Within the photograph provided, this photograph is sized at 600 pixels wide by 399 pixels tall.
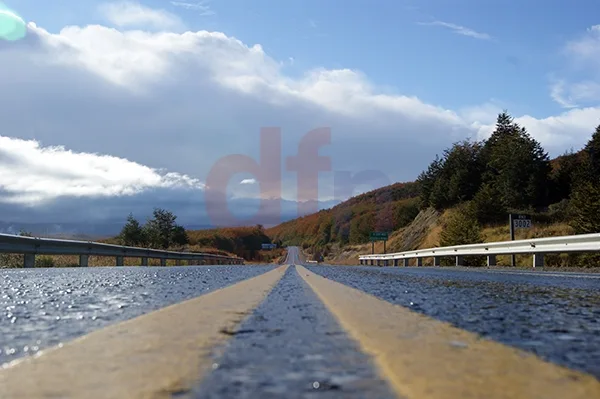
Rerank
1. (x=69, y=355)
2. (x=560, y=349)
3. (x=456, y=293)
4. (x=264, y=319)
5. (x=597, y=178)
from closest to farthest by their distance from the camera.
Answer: (x=69, y=355), (x=560, y=349), (x=264, y=319), (x=456, y=293), (x=597, y=178)

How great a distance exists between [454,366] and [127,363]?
4.80 feet

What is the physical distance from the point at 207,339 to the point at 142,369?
2.85ft

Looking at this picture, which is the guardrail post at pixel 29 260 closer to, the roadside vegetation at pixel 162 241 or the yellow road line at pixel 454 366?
the roadside vegetation at pixel 162 241

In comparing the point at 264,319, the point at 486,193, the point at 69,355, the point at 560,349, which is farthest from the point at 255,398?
the point at 486,193

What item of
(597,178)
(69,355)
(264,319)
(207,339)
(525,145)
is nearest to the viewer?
(69,355)

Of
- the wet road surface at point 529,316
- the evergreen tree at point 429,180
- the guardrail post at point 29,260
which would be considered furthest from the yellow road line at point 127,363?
the evergreen tree at point 429,180

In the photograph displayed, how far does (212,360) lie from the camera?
291cm

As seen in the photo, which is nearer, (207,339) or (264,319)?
(207,339)

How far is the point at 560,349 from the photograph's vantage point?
331 cm

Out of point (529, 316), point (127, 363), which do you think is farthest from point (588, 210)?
point (127, 363)

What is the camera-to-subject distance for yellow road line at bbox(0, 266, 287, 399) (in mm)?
2334

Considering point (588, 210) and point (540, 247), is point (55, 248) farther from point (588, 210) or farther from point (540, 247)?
point (588, 210)

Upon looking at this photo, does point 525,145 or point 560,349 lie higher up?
point 525,145

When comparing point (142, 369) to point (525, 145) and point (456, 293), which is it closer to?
point (456, 293)
